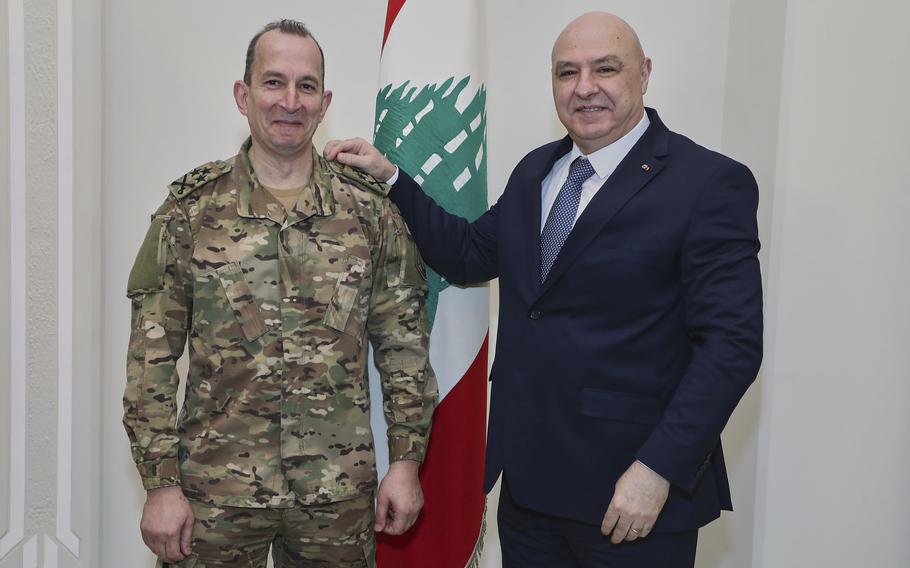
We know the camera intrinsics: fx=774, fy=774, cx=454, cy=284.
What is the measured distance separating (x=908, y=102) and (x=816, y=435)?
40.1 inches

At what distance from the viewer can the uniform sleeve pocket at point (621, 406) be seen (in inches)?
60.9

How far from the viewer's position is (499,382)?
1.74 meters

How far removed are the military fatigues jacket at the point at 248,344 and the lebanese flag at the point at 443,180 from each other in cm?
29

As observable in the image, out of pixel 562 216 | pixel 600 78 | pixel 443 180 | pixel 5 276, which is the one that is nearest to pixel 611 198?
pixel 562 216

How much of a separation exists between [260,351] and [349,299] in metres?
0.22

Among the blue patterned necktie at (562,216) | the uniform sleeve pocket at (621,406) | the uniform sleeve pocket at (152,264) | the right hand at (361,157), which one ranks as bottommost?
the uniform sleeve pocket at (621,406)

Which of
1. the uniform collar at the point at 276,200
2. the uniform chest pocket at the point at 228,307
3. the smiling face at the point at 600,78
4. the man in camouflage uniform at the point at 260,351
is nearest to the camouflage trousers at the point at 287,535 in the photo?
the man in camouflage uniform at the point at 260,351

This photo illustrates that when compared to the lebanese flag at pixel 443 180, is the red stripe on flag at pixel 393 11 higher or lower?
higher

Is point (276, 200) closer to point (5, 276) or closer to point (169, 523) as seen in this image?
point (169, 523)

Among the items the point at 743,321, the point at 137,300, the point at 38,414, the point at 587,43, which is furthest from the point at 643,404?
the point at 38,414

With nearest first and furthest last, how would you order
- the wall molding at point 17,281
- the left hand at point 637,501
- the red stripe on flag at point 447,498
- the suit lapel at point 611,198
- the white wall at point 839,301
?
the left hand at point 637,501 < the suit lapel at point 611,198 < the red stripe on flag at point 447,498 < the white wall at point 839,301 < the wall molding at point 17,281

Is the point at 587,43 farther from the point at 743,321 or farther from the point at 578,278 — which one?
the point at 743,321

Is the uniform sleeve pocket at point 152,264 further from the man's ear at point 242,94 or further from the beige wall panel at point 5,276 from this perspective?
the beige wall panel at point 5,276

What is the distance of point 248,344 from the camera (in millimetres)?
1626
